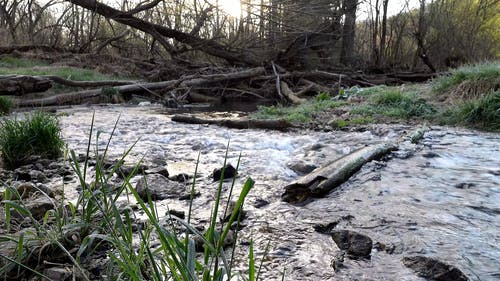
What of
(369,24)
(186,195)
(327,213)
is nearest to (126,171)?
(186,195)

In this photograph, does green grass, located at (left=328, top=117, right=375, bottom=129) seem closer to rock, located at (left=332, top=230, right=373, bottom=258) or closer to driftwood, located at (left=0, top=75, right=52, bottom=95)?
rock, located at (left=332, top=230, right=373, bottom=258)

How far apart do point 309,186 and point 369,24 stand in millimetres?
18086

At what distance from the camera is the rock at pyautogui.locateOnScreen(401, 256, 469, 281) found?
5.73 ft

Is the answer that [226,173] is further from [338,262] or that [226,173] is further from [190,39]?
[190,39]

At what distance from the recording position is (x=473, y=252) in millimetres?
1987

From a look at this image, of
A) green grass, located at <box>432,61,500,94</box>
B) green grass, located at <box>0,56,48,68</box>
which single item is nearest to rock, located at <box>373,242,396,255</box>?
green grass, located at <box>432,61,500,94</box>

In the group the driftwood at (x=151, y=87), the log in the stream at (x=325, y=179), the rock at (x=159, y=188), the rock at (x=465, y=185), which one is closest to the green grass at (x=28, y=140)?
the rock at (x=159, y=188)

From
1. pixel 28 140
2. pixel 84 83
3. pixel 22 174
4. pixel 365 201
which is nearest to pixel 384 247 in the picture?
pixel 365 201

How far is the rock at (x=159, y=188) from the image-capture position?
110 inches

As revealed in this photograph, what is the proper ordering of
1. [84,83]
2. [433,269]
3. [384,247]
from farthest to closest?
1. [84,83]
2. [384,247]
3. [433,269]

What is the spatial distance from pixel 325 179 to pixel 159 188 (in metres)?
1.28

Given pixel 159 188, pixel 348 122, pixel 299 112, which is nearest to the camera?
pixel 159 188

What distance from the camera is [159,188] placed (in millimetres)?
2957

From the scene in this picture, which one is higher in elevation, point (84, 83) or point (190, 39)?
point (190, 39)
